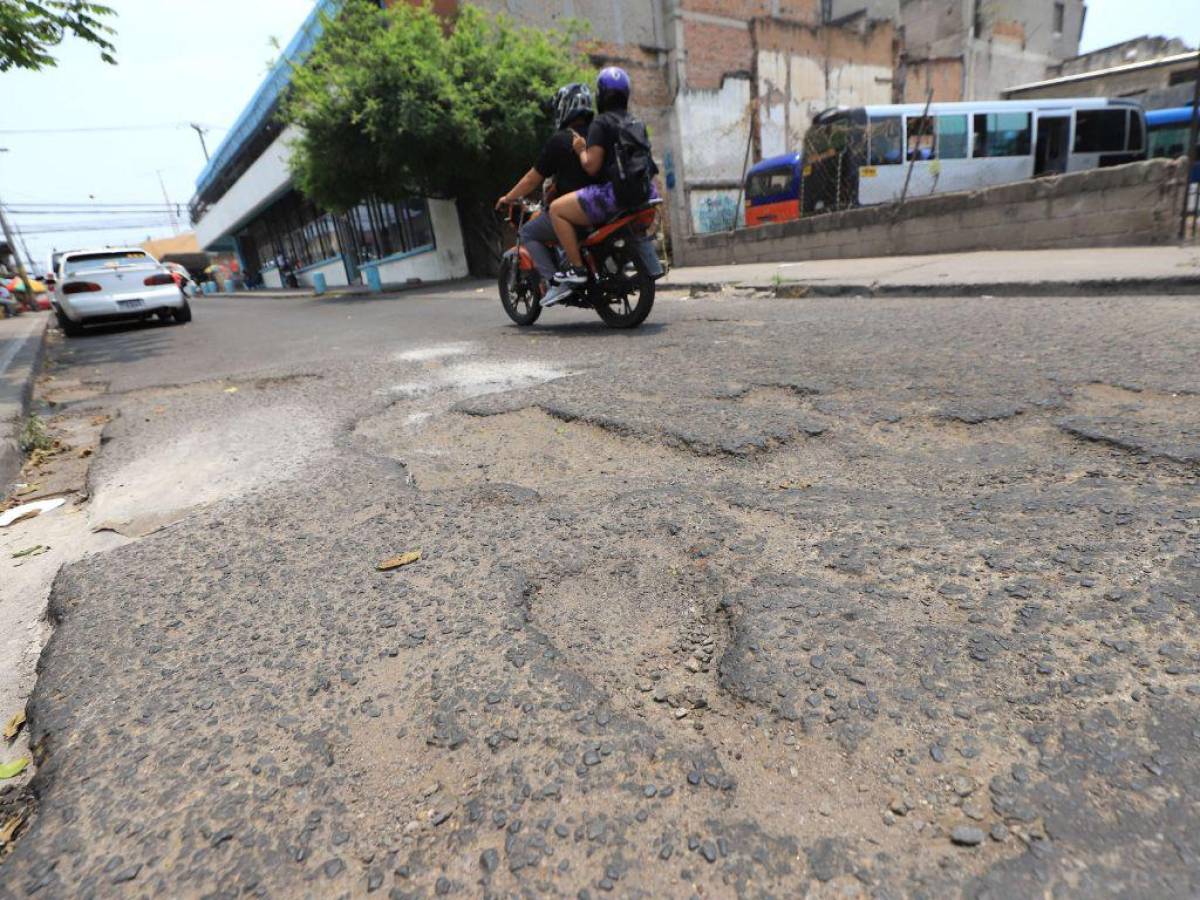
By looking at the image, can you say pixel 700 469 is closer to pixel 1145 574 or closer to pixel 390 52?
pixel 1145 574

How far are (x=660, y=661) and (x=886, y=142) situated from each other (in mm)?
14735

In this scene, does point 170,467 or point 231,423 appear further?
point 231,423

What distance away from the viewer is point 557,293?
5.09 m

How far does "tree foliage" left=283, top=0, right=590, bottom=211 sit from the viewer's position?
1281cm

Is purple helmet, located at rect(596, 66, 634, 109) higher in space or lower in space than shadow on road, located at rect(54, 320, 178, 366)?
higher

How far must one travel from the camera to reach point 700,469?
7.14ft

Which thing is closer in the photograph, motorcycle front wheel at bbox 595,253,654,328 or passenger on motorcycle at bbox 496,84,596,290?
passenger on motorcycle at bbox 496,84,596,290

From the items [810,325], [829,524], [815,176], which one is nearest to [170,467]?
[829,524]

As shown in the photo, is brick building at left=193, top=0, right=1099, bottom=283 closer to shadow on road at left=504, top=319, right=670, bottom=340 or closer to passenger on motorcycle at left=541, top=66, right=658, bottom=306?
shadow on road at left=504, top=319, right=670, bottom=340

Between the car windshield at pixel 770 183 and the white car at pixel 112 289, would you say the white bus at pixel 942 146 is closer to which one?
the car windshield at pixel 770 183

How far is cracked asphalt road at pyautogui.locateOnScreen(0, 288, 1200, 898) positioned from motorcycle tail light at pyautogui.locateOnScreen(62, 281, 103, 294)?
960 centimetres

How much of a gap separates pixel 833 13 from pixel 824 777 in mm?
28420

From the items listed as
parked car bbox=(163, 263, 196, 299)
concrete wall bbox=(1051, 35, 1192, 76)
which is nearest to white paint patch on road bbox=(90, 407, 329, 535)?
parked car bbox=(163, 263, 196, 299)

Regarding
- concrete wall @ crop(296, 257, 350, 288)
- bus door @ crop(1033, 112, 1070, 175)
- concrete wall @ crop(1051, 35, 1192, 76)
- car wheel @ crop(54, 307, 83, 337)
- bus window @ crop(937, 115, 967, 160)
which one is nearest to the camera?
car wheel @ crop(54, 307, 83, 337)
